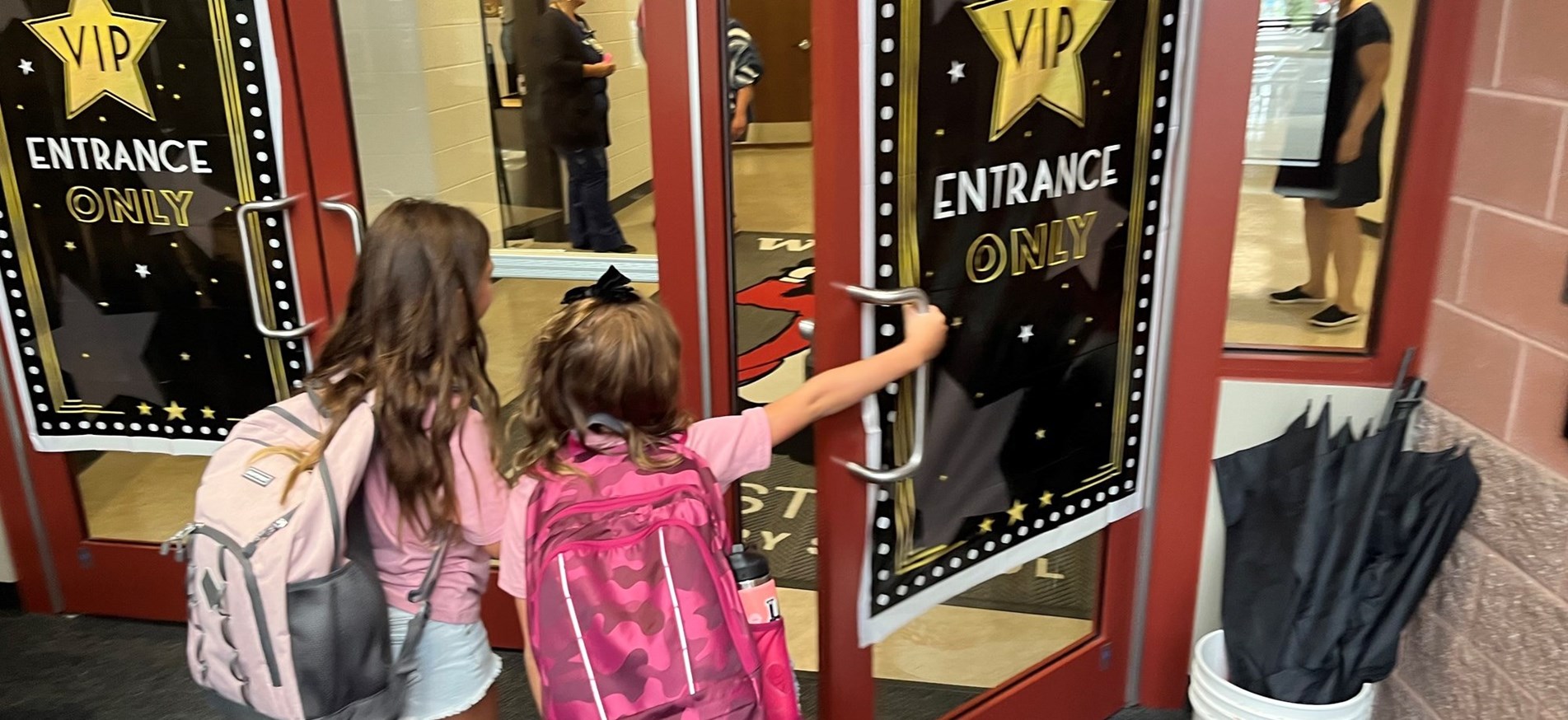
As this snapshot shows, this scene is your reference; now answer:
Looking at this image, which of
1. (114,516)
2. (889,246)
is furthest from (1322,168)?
(114,516)

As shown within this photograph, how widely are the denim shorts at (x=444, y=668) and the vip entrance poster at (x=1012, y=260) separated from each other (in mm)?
595

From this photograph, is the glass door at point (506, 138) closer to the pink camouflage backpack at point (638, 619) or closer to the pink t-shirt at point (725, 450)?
the pink t-shirt at point (725, 450)

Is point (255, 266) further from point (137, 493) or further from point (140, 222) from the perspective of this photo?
point (137, 493)

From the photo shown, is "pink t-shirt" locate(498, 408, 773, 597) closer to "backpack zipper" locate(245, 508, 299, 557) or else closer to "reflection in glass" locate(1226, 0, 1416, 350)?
"backpack zipper" locate(245, 508, 299, 557)

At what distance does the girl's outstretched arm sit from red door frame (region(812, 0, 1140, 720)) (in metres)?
0.05

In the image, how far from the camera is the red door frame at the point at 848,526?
59.7 inches

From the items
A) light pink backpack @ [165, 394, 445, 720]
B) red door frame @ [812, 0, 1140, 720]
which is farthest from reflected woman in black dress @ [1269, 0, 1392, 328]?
light pink backpack @ [165, 394, 445, 720]

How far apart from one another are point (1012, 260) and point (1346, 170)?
0.62 meters

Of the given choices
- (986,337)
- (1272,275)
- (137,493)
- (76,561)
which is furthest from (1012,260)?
(76,561)

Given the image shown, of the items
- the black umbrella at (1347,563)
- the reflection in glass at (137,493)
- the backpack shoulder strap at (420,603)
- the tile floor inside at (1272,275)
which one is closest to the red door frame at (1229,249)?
the tile floor inside at (1272,275)

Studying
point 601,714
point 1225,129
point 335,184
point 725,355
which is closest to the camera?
point 601,714

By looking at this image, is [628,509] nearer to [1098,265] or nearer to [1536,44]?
[1098,265]

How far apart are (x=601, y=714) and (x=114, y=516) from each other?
1.98 meters

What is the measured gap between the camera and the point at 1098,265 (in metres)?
1.92
